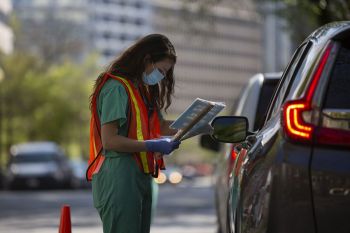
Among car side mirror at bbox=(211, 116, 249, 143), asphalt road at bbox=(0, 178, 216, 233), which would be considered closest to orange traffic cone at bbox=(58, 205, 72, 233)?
car side mirror at bbox=(211, 116, 249, 143)

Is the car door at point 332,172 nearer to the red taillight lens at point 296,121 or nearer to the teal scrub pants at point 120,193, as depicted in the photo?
the red taillight lens at point 296,121

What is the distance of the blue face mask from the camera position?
6.18 m

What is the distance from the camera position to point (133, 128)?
20.2ft

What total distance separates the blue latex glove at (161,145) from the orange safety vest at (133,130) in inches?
5.0

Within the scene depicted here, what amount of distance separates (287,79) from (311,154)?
818 mm

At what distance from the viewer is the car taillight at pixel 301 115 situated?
15.4 feet

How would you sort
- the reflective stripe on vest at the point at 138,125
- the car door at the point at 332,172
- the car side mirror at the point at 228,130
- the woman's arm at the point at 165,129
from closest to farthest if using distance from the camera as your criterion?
the car door at the point at 332,172 < the car side mirror at the point at 228,130 < the reflective stripe on vest at the point at 138,125 < the woman's arm at the point at 165,129

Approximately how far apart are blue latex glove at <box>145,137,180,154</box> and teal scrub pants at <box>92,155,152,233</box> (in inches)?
5.7

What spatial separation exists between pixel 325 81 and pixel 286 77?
0.78 m

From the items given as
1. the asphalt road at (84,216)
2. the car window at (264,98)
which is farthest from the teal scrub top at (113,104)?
the asphalt road at (84,216)

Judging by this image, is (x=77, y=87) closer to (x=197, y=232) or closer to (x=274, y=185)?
(x=197, y=232)

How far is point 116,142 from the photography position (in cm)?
595

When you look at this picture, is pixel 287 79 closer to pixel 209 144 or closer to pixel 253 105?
pixel 253 105

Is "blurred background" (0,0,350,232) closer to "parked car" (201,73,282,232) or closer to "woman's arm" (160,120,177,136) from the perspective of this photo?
"woman's arm" (160,120,177,136)
